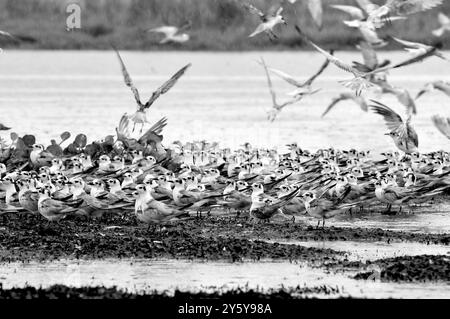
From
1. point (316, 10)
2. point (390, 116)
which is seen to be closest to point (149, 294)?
point (316, 10)

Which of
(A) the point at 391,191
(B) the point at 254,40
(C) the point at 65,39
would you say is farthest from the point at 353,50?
(A) the point at 391,191

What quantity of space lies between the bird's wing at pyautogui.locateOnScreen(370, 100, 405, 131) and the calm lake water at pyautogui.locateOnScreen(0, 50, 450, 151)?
3846mm

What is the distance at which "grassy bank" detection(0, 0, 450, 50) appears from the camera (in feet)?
160

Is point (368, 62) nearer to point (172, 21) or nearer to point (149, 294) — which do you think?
point (149, 294)

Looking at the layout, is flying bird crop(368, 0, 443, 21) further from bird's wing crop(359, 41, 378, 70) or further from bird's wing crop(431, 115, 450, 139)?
bird's wing crop(431, 115, 450, 139)

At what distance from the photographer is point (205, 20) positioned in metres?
50.6

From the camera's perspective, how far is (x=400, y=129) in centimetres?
1786

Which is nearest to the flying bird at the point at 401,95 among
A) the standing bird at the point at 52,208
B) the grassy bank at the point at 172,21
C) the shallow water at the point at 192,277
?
the shallow water at the point at 192,277

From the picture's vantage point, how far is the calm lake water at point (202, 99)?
80.0 ft

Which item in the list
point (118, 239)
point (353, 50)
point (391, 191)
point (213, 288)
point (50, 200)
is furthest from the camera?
point (353, 50)

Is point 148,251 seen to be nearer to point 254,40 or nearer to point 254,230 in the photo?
point 254,230

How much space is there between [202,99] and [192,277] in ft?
72.2
